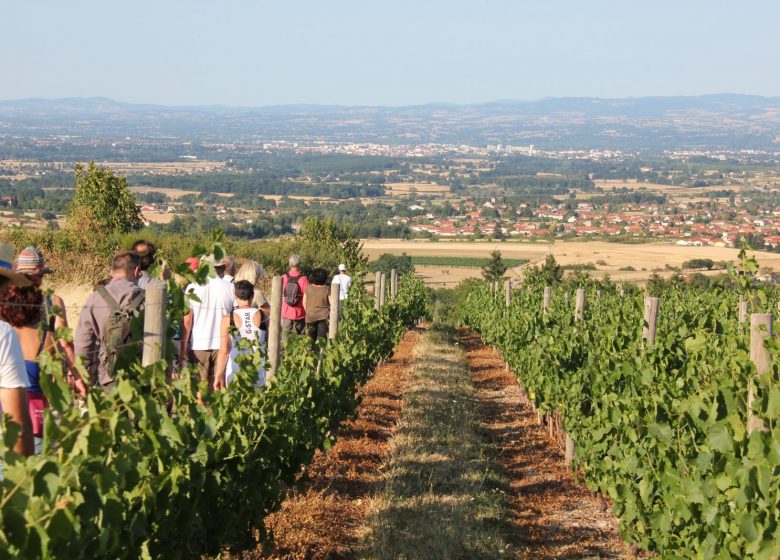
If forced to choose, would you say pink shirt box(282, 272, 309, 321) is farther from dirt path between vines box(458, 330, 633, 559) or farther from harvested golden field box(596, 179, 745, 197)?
harvested golden field box(596, 179, 745, 197)

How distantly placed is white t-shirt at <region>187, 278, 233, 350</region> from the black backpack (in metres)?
2.60

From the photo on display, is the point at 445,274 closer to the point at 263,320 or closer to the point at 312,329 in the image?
the point at 312,329

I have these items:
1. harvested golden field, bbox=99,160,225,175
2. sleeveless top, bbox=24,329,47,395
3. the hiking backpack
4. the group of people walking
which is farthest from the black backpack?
harvested golden field, bbox=99,160,225,175

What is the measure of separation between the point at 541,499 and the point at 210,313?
9.06ft

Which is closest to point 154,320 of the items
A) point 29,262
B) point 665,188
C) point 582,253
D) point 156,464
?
point 156,464

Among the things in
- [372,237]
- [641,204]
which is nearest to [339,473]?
[372,237]

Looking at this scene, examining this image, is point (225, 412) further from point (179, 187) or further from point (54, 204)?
point (179, 187)

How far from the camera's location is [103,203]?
29.5 m

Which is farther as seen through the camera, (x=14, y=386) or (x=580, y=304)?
(x=580, y=304)

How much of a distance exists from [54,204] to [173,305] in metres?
67.9

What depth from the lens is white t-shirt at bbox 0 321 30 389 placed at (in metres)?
3.11

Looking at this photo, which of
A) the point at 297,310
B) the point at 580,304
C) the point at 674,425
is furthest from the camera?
the point at 580,304

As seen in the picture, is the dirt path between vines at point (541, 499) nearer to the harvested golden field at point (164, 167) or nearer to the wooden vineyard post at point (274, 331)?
the wooden vineyard post at point (274, 331)

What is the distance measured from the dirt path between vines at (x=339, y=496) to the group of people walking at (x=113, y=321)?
2.98 feet
